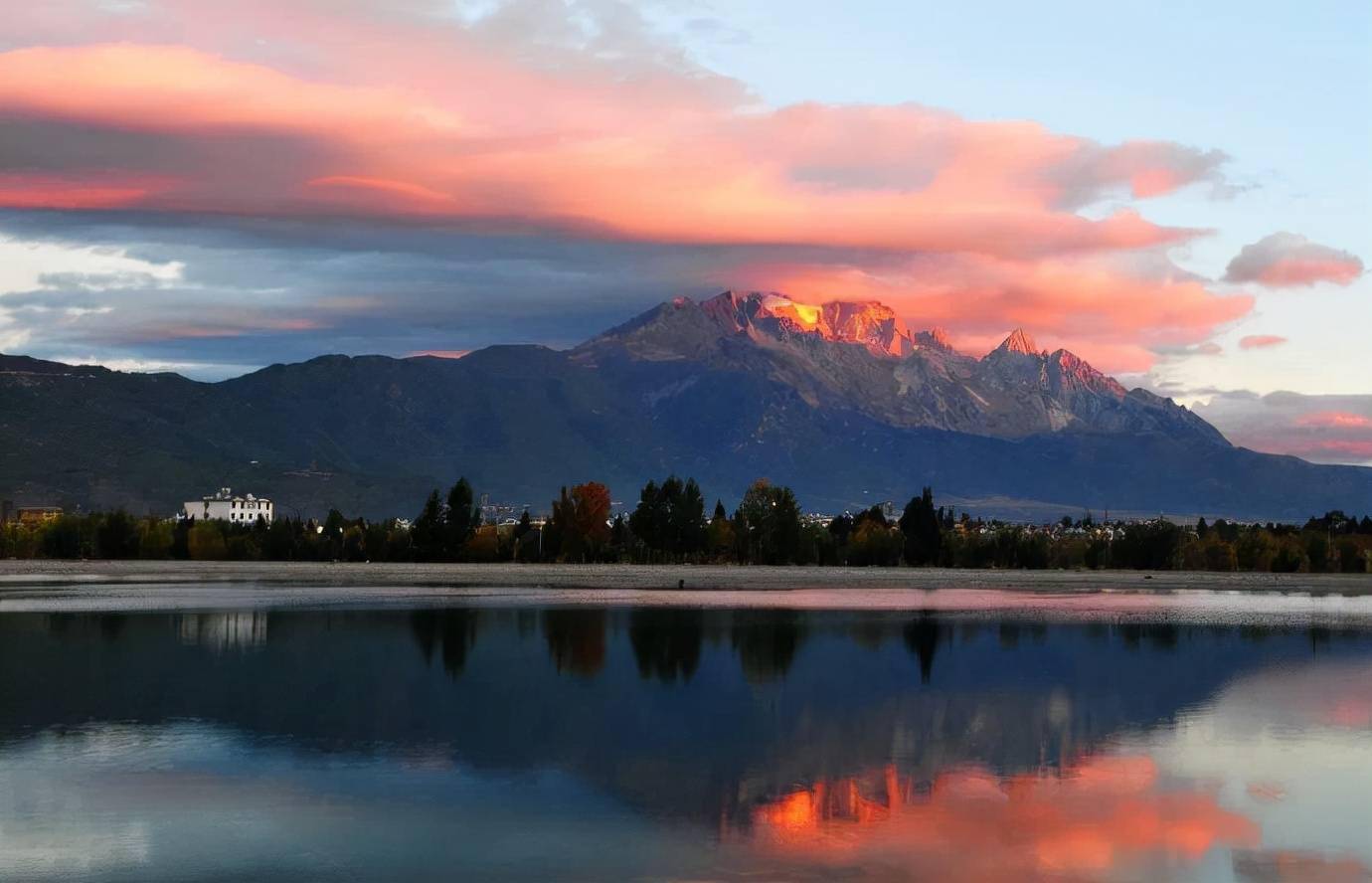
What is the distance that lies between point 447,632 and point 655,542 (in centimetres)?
9825

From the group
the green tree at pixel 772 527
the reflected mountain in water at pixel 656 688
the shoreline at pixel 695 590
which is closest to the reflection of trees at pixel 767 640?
the reflected mountain in water at pixel 656 688

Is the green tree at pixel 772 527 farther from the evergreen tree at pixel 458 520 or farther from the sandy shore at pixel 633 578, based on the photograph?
the evergreen tree at pixel 458 520

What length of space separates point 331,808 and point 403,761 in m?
4.88

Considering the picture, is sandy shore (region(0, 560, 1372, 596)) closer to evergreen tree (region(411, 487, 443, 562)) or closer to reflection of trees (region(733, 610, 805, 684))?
evergreen tree (region(411, 487, 443, 562))

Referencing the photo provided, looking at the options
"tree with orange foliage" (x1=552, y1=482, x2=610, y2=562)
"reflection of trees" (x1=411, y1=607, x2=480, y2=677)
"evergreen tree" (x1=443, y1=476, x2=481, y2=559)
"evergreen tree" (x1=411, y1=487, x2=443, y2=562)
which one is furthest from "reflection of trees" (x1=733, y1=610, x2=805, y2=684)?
"tree with orange foliage" (x1=552, y1=482, x2=610, y2=562)

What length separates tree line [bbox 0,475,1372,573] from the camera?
160 m

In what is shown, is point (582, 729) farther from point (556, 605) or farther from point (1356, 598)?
point (1356, 598)

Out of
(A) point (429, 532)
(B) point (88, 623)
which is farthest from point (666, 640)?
(A) point (429, 532)

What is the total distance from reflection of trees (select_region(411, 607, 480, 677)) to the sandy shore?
3433cm

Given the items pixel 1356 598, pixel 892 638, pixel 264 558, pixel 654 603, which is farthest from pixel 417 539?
pixel 892 638

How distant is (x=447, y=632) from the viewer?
208 ft

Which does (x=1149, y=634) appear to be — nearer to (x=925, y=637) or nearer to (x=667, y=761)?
(x=925, y=637)

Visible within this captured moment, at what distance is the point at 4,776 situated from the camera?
2909 centimetres

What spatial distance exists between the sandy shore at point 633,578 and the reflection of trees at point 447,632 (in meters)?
34.3
